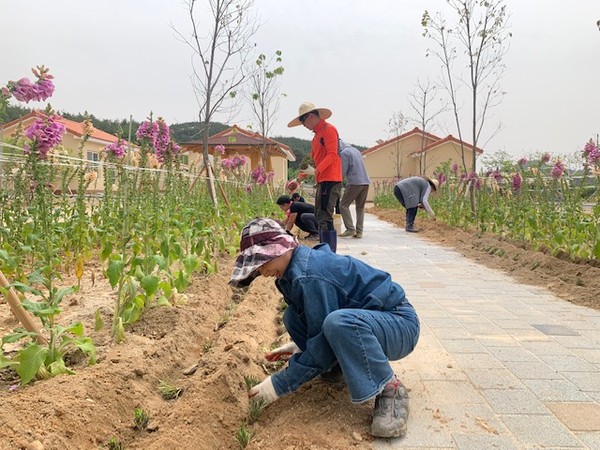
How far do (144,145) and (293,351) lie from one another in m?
2.72

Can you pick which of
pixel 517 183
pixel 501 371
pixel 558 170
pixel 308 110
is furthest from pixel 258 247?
pixel 517 183

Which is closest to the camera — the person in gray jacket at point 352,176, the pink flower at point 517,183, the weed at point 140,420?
the weed at point 140,420

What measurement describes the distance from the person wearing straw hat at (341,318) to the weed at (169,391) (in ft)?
1.32

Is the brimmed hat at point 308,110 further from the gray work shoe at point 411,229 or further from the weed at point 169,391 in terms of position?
the gray work shoe at point 411,229

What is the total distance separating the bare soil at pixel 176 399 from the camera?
202 cm

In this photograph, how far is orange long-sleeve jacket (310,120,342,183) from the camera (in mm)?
6254

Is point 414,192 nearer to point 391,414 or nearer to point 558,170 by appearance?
point 558,170

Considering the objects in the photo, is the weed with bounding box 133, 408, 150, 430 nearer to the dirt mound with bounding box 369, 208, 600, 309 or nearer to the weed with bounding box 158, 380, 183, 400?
the weed with bounding box 158, 380, 183, 400

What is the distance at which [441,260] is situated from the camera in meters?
7.17

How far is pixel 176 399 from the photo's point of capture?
2521 millimetres

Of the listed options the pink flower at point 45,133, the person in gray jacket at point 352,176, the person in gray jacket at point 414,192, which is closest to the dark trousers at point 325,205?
the person in gray jacket at point 352,176

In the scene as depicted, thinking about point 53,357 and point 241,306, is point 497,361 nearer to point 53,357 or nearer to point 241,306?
point 241,306

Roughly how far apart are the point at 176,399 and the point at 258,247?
91cm

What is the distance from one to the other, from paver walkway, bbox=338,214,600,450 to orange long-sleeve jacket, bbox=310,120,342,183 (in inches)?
72.1
